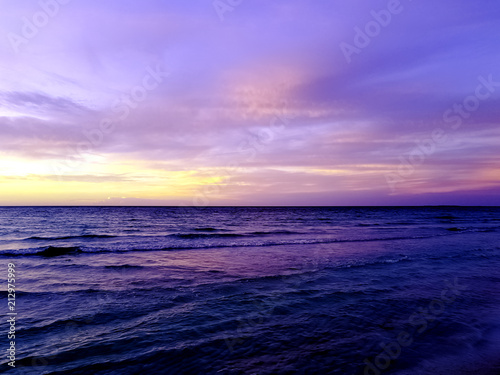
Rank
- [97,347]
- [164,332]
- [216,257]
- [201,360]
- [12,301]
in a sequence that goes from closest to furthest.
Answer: [201,360], [97,347], [164,332], [12,301], [216,257]

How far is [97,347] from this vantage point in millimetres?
6738

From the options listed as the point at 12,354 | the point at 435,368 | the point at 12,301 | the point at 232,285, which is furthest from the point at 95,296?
the point at 435,368

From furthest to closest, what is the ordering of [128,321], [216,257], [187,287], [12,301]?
[216,257] < [187,287] < [12,301] < [128,321]

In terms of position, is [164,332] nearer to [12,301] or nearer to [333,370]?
[333,370]

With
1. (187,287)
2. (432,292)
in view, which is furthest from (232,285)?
(432,292)

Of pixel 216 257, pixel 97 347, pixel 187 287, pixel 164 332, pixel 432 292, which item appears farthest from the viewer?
pixel 216 257

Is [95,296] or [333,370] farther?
[95,296]

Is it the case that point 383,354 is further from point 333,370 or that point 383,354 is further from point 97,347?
point 97,347

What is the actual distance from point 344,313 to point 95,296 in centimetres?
884

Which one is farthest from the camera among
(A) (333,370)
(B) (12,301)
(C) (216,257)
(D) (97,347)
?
(C) (216,257)

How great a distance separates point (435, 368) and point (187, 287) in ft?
29.0

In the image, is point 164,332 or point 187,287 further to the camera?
point 187,287

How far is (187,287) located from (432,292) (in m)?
9.60

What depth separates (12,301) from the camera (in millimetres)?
10180
